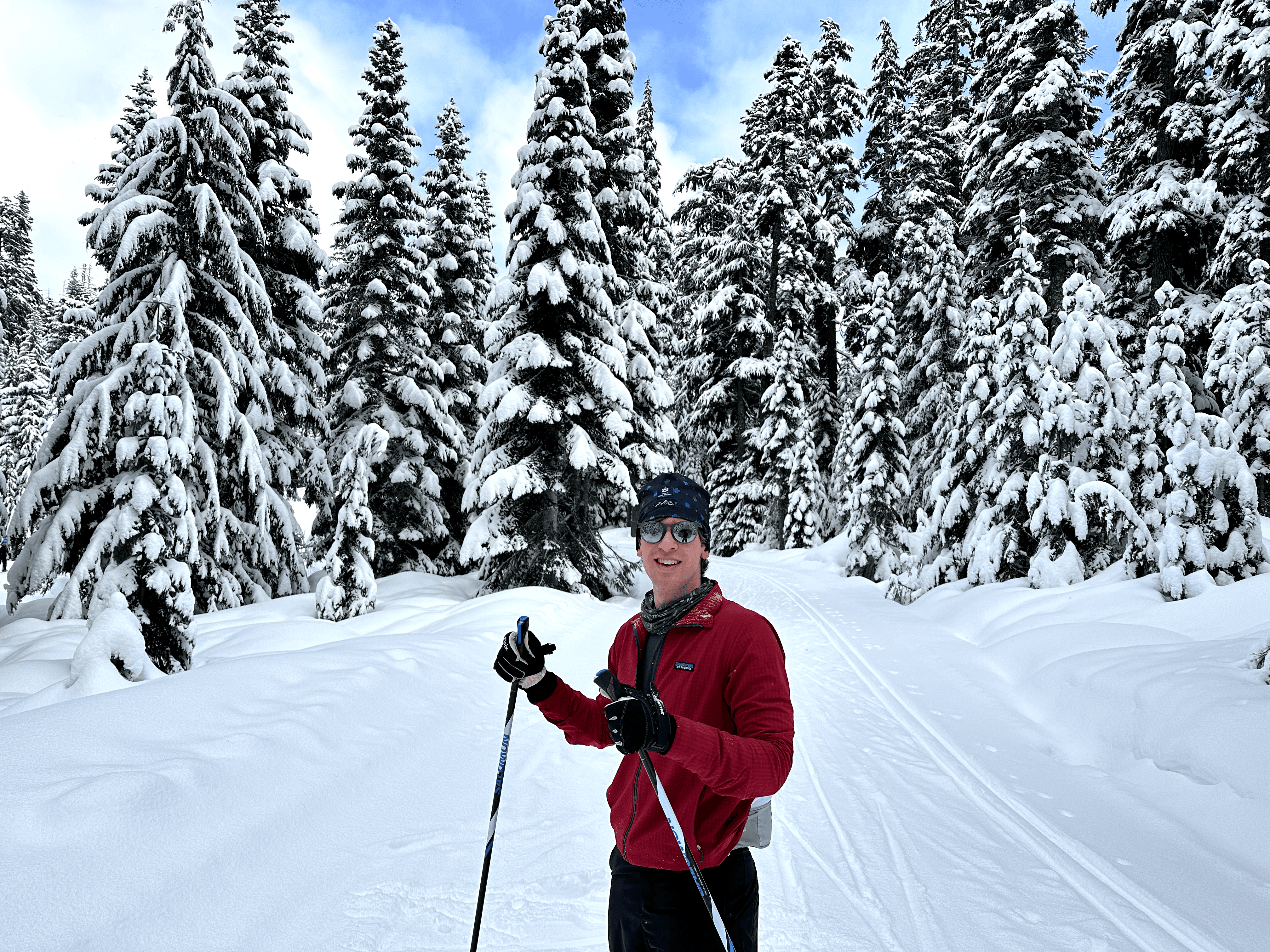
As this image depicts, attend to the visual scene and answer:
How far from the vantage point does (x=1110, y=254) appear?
771 inches

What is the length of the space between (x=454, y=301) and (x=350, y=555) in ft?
37.6

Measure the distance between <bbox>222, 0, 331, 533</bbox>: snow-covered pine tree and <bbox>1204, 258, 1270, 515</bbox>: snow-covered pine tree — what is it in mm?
19448

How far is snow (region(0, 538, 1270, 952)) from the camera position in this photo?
3.61 m

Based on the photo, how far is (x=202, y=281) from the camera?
12398mm

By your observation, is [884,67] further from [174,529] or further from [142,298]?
[174,529]

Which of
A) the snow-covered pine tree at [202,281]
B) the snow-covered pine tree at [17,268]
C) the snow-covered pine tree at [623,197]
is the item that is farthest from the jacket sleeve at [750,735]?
the snow-covered pine tree at [17,268]

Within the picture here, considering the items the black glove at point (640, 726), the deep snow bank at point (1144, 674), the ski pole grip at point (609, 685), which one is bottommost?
the deep snow bank at point (1144, 674)

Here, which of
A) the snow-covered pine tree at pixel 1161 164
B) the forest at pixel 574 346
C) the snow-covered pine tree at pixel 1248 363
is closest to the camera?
the forest at pixel 574 346

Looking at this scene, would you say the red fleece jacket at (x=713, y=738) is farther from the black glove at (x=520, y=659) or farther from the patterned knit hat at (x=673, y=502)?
the black glove at (x=520, y=659)

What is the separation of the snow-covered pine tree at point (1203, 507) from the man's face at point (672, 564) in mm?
10240

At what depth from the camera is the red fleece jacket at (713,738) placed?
177cm

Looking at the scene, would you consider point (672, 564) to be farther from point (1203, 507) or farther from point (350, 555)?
point (350, 555)

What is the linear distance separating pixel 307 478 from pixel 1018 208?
19179mm

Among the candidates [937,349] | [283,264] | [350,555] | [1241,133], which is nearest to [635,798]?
[350,555]
